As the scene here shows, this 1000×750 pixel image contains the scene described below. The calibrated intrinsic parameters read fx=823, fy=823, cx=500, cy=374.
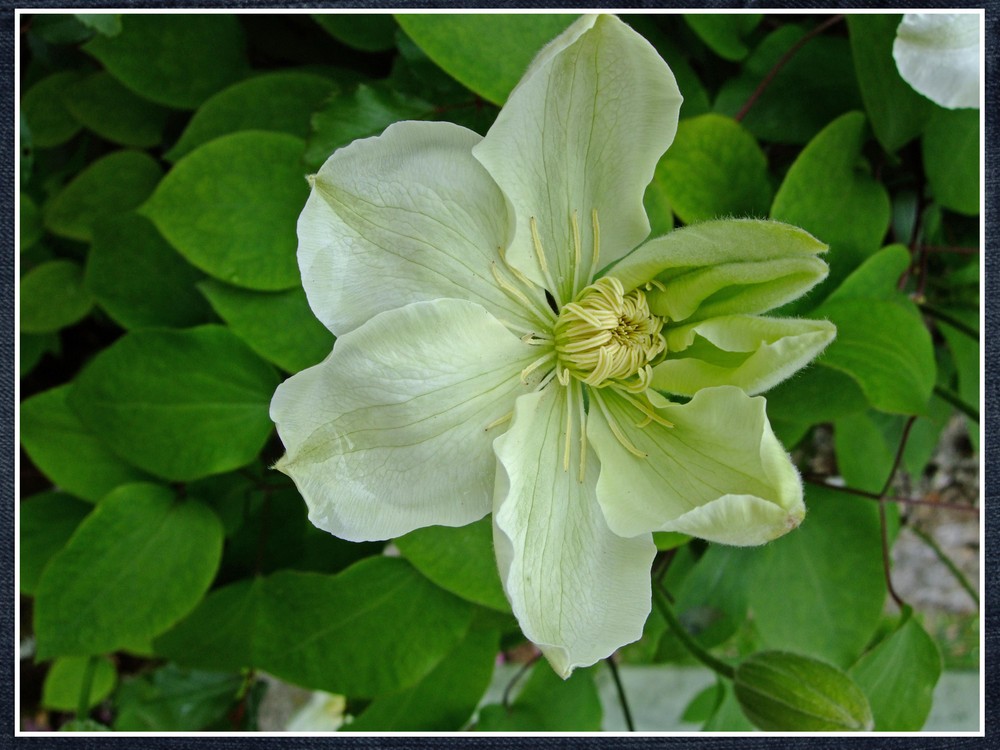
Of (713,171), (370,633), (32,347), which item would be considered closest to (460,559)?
(370,633)

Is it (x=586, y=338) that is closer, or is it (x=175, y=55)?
(x=586, y=338)

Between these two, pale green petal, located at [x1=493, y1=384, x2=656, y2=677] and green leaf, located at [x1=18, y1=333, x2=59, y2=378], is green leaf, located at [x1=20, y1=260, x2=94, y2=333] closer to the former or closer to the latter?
green leaf, located at [x1=18, y1=333, x2=59, y2=378]

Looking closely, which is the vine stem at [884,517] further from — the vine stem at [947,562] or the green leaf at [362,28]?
the green leaf at [362,28]

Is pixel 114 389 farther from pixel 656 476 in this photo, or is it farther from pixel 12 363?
pixel 656 476

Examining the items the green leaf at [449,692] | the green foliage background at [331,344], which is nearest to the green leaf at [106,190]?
the green foliage background at [331,344]

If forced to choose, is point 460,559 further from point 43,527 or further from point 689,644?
point 43,527

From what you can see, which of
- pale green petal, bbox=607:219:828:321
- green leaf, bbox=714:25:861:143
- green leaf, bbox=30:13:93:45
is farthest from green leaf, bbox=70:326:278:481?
green leaf, bbox=714:25:861:143

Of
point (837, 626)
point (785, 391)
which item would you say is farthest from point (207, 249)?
point (837, 626)
